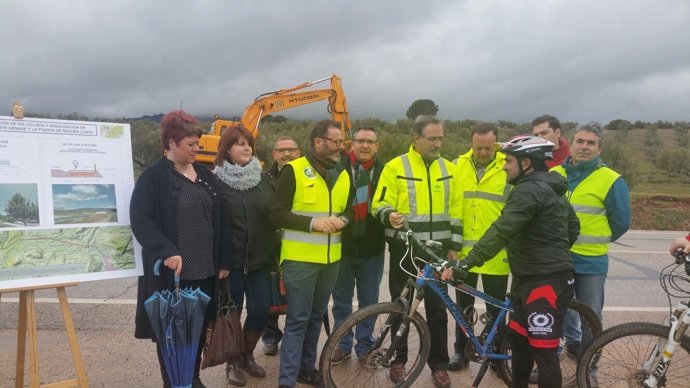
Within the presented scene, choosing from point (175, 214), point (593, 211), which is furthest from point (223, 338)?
point (593, 211)

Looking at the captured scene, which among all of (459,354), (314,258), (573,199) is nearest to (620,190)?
(573,199)

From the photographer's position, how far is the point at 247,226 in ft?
12.1

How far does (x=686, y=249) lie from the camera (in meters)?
3.06

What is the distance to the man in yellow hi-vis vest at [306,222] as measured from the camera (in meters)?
3.46

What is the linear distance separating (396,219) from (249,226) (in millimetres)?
1144

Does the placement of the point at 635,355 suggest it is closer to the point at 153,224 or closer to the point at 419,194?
the point at 419,194

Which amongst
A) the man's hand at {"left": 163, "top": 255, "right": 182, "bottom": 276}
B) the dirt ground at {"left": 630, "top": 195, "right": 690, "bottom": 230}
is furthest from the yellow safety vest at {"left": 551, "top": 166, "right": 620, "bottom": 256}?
the dirt ground at {"left": 630, "top": 195, "right": 690, "bottom": 230}

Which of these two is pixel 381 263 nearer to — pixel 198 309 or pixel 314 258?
pixel 314 258

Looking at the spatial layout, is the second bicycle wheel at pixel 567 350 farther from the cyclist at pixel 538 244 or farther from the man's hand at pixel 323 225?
the man's hand at pixel 323 225

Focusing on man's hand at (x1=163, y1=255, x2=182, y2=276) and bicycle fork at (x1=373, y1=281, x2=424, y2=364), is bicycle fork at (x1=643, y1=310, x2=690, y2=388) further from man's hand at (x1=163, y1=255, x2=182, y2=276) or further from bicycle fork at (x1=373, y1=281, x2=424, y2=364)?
man's hand at (x1=163, y1=255, x2=182, y2=276)

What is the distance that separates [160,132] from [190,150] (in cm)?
24

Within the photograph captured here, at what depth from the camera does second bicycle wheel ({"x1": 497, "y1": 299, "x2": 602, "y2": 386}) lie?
3711 millimetres

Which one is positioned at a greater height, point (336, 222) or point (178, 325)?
point (336, 222)

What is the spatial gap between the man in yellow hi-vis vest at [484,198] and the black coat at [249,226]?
1.65 meters
